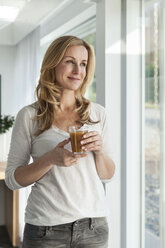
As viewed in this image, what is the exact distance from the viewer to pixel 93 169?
5.37 ft

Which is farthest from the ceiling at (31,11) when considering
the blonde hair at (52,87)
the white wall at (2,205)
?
the white wall at (2,205)

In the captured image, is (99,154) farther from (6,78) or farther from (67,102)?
(6,78)

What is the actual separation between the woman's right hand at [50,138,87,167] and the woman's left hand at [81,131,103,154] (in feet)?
0.13

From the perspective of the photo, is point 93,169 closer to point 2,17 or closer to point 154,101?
point 154,101

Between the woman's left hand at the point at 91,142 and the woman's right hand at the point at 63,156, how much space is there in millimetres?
38

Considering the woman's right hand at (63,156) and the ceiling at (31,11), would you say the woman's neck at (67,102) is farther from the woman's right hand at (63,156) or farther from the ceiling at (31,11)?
the ceiling at (31,11)

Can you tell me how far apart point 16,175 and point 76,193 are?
0.97ft

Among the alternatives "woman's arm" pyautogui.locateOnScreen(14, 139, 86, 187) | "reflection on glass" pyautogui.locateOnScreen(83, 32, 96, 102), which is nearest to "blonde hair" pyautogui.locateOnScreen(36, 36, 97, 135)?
"woman's arm" pyautogui.locateOnScreen(14, 139, 86, 187)

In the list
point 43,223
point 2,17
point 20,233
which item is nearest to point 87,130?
point 43,223

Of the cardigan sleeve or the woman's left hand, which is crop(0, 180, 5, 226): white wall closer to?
the cardigan sleeve

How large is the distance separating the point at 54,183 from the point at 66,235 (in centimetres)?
24

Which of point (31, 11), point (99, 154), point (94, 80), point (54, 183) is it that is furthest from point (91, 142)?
point (31, 11)

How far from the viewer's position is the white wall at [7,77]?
584 cm

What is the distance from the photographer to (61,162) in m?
1.50
